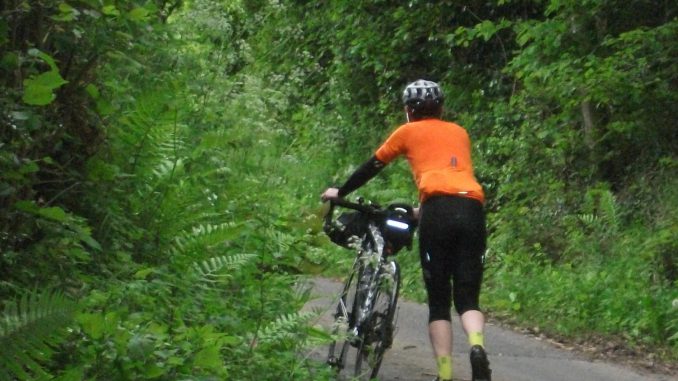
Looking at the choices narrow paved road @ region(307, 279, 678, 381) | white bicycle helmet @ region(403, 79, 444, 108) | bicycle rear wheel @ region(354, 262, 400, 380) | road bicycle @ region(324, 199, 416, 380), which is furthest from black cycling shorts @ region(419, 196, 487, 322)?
narrow paved road @ region(307, 279, 678, 381)

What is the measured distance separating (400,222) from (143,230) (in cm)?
167

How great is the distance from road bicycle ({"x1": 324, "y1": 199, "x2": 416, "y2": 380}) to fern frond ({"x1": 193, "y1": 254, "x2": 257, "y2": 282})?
0.70 metres

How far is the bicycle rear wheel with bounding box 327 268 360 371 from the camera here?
7.12m

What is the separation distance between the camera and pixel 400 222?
7.94m

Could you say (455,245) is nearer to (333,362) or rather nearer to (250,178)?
(333,362)

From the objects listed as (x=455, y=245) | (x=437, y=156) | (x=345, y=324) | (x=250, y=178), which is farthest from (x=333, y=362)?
(x=250, y=178)

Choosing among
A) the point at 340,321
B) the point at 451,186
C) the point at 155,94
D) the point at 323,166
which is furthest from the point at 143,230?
the point at 323,166

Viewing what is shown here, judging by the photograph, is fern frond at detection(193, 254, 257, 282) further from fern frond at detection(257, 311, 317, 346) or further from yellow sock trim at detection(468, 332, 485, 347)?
yellow sock trim at detection(468, 332, 485, 347)

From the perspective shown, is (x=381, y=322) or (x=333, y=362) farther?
(x=333, y=362)

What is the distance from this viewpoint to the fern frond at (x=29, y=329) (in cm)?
471

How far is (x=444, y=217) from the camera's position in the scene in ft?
23.0

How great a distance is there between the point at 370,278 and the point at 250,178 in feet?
6.53

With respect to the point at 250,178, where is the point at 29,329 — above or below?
below

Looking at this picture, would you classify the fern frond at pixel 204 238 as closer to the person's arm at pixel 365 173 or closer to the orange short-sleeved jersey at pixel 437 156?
the person's arm at pixel 365 173
